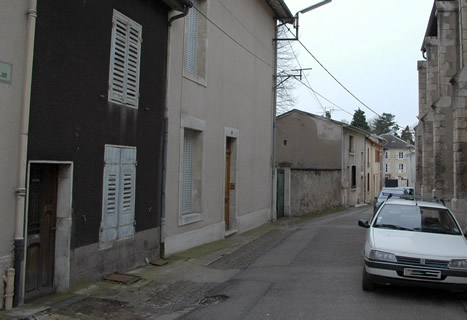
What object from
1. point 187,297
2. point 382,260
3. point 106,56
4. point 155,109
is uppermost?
point 106,56

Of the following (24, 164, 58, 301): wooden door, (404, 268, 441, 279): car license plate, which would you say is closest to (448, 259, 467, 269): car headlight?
(404, 268, 441, 279): car license plate

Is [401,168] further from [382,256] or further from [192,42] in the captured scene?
[382,256]

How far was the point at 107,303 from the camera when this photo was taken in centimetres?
600

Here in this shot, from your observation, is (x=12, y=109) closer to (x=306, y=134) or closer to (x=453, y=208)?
(x=453, y=208)

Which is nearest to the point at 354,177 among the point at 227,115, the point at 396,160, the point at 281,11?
the point at 281,11

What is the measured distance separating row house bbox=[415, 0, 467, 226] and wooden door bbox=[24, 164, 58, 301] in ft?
36.6

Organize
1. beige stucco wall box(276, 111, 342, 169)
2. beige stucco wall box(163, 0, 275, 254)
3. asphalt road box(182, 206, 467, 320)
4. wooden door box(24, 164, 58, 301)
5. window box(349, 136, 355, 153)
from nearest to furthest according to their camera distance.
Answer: asphalt road box(182, 206, 467, 320)
wooden door box(24, 164, 58, 301)
beige stucco wall box(163, 0, 275, 254)
beige stucco wall box(276, 111, 342, 169)
window box(349, 136, 355, 153)

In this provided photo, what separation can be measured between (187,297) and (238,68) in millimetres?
8747

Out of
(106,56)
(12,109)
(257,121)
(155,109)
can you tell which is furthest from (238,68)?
(12,109)

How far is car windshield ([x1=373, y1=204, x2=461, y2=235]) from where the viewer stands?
733 centimetres

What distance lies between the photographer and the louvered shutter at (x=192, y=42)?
34.5 feet

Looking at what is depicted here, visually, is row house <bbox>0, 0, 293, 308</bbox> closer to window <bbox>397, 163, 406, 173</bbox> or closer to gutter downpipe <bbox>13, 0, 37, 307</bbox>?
gutter downpipe <bbox>13, 0, 37, 307</bbox>

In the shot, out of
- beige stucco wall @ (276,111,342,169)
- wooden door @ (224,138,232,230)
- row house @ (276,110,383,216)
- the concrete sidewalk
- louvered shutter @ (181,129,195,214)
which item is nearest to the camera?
the concrete sidewalk

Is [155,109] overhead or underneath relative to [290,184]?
overhead
